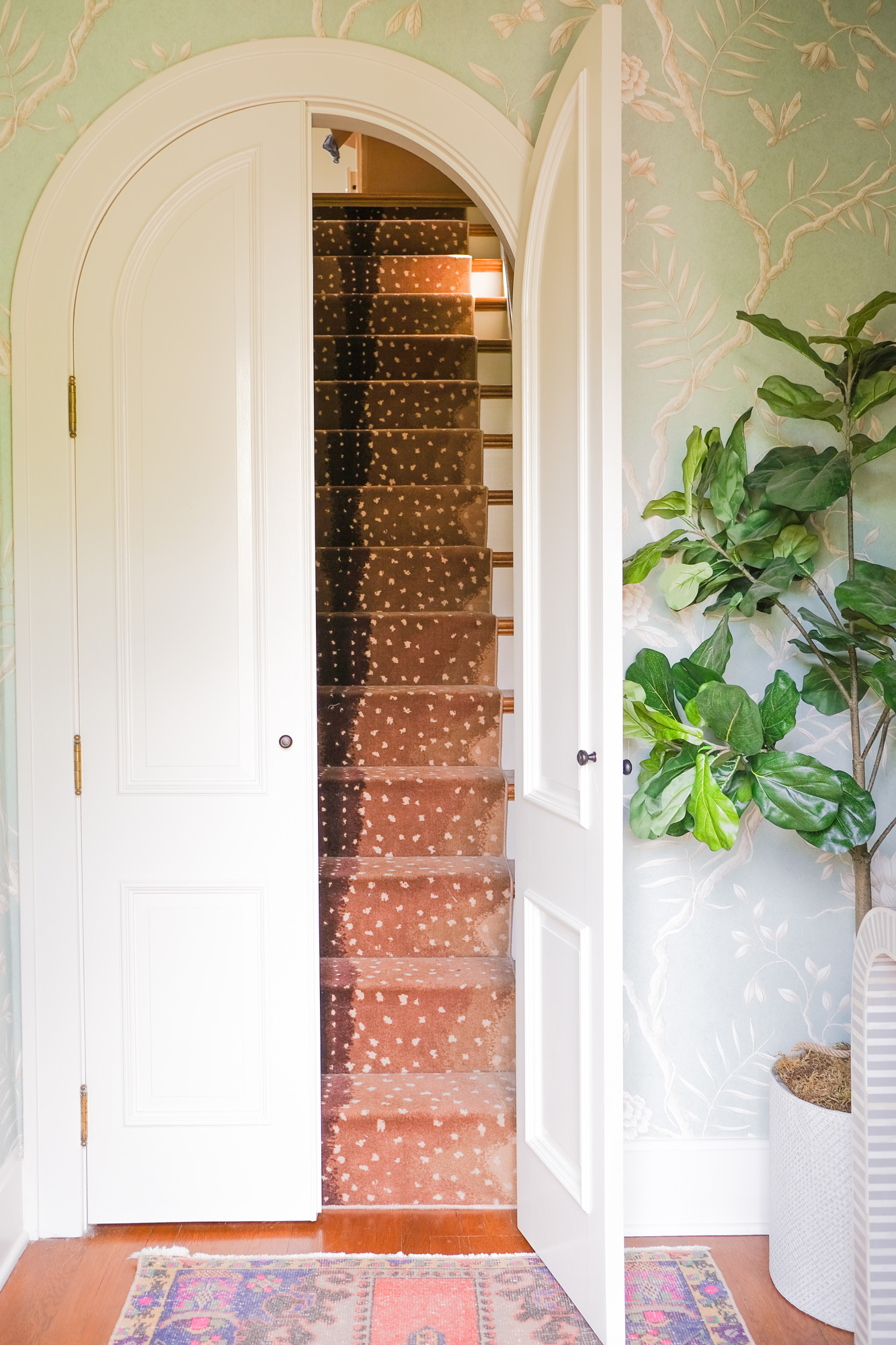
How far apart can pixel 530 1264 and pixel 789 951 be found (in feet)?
2.80

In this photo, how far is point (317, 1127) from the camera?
83.6 inches

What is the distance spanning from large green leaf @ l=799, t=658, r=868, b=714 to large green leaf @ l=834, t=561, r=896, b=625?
0.20 m

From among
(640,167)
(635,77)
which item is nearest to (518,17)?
(635,77)

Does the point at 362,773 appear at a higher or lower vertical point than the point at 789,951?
higher

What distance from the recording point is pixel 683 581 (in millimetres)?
1868

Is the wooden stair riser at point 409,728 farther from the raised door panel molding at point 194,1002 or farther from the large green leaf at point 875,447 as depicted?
the large green leaf at point 875,447

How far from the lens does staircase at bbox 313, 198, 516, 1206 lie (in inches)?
85.8

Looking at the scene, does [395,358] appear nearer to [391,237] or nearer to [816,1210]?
[391,237]

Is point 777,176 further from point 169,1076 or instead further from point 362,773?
point 169,1076

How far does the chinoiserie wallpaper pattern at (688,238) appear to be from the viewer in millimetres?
2061

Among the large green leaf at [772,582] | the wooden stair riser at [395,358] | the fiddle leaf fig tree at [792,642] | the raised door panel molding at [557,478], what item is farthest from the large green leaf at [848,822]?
the wooden stair riser at [395,358]

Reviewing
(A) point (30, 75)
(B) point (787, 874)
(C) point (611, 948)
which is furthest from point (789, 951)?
(A) point (30, 75)

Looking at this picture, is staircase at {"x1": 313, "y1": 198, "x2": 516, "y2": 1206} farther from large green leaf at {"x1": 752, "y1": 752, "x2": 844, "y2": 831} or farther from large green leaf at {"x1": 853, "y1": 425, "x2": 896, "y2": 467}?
large green leaf at {"x1": 853, "y1": 425, "x2": 896, "y2": 467}

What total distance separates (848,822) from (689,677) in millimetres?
391
